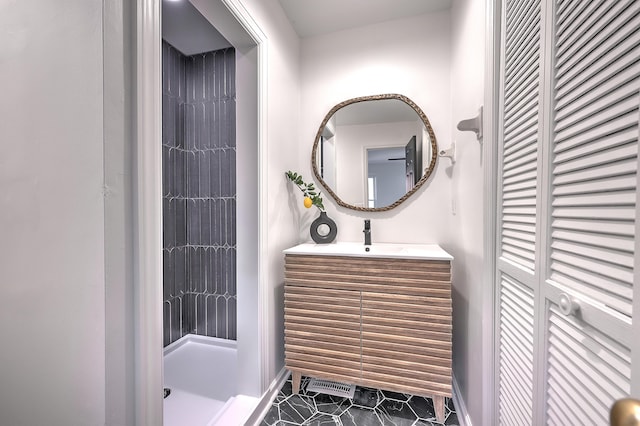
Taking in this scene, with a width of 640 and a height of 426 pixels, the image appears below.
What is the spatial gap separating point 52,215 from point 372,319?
139 centimetres

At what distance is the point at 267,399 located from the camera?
156 cm

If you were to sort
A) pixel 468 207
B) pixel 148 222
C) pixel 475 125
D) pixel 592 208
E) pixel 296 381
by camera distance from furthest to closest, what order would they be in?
pixel 296 381, pixel 468 207, pixel 475 125, pixel 148 222, pixel 592 208

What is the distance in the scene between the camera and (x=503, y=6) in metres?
1.01

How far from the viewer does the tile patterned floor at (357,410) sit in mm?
1436

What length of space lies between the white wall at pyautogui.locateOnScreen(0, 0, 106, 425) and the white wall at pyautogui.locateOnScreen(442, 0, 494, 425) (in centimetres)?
137

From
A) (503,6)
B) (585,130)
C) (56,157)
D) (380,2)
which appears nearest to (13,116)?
(56,157)

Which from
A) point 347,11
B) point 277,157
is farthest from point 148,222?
point 347,11

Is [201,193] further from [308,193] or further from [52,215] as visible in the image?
[52,215]

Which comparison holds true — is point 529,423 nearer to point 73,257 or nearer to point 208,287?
point 73,257

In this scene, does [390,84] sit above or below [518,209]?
above

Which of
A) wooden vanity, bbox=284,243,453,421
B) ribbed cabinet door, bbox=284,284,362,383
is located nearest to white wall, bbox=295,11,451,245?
wooden vanity, bbox=284,243,453,421

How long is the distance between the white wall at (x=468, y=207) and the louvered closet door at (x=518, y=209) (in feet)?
0.48

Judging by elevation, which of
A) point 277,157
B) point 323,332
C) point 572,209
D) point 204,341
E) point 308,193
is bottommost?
point 204,341

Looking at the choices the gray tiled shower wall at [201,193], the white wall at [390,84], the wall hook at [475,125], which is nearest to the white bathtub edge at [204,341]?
the gray tiled shower wall at [201,193]
